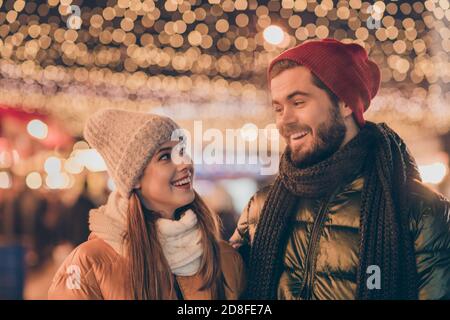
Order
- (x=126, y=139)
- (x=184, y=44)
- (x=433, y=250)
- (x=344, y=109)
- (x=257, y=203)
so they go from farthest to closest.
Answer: (x=184, y=44) < (x=257, y=203) < (x=344, y=109) < (x=126, y=139) < (x=433, y=250)

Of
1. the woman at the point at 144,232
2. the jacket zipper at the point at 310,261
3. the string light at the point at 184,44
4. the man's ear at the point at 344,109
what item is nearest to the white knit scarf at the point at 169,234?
the woman at the point at 144,232

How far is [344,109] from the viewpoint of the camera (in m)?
2.51

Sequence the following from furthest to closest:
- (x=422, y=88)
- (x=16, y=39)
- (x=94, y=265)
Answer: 1. (x=422, y=88)
2. (x=16, y=39)
3. (x=94, y=265)

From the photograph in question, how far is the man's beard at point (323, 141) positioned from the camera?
96.9 inches

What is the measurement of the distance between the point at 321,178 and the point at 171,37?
3.71 meters

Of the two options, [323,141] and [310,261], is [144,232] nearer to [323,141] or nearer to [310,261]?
[310,261]

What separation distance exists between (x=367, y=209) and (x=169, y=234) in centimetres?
76

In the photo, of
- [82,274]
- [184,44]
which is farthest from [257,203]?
[184,44]

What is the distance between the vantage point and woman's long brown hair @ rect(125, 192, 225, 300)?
2359 mm

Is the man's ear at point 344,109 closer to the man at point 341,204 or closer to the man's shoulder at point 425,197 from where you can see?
the man at point 341,204
